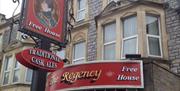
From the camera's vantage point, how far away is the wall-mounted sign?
917 cm

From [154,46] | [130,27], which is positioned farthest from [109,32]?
[154,46]

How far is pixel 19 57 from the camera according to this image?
9070 mm

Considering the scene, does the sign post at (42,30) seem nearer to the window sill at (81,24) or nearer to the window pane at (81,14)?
the window sill at (81,24)

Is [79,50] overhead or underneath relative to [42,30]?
overhead

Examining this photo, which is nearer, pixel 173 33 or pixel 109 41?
pixel 173 33

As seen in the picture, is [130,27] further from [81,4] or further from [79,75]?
[81,4]

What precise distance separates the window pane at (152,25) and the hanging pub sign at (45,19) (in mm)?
4907

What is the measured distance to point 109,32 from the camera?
16.3 metres

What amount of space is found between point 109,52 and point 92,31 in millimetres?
2223

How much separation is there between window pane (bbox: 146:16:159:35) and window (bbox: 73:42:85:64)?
452 centimetres

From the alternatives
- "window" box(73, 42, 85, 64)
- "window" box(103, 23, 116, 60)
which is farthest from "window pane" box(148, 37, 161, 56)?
"window" box(73, 42, 85, 64)

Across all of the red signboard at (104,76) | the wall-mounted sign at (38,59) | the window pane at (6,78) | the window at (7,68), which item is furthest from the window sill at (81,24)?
the wall-mounted sign at (38,59)

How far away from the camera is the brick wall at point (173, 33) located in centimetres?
1389

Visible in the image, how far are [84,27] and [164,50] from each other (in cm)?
550
